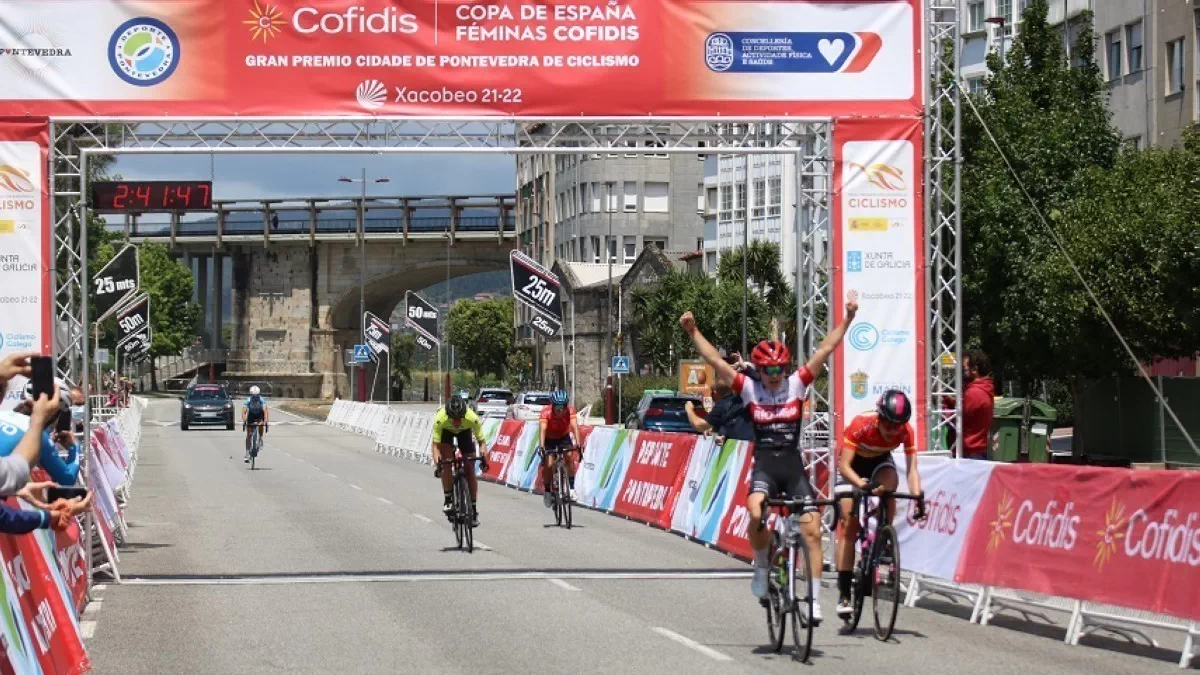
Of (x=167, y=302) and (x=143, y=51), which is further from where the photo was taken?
(x=167, y=302)

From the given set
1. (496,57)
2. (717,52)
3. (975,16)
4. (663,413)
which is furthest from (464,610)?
(975,16)

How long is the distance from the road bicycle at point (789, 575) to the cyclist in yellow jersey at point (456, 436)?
7.64 meters

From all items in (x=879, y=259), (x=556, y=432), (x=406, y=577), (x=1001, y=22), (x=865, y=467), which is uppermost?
(x=1001, y=22)

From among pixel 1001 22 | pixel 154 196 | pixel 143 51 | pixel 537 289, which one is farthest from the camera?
pixel 1001 22

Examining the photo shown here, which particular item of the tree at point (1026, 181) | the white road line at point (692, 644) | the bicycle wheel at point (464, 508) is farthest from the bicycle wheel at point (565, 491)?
the tree at point (1026, 181)

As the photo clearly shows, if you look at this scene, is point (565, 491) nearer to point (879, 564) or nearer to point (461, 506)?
point (461, 506)

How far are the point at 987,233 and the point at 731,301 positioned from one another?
1132 inches

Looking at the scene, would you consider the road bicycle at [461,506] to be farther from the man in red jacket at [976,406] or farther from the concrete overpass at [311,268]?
the concrete overpass at [311,268]

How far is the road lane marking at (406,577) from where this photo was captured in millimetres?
15453

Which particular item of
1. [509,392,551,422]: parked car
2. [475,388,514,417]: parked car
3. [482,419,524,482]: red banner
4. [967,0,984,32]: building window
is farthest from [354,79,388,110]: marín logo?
[967,0,984,32]: building window

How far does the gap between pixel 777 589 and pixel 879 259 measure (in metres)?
7.35

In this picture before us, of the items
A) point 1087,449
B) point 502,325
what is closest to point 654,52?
point 1087,449

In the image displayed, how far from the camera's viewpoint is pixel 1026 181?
1682 inches

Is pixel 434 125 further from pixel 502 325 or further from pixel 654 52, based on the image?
pixel 502 325
